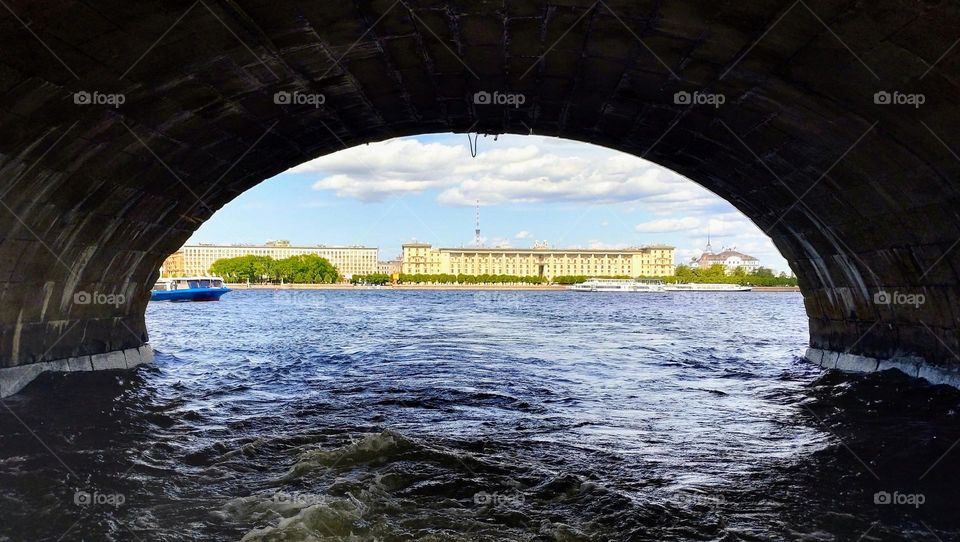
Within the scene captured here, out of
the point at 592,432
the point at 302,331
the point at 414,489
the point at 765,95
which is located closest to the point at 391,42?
the point at 765,95

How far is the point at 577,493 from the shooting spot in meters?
Result: 9.32

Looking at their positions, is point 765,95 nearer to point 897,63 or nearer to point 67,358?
point 897,63
